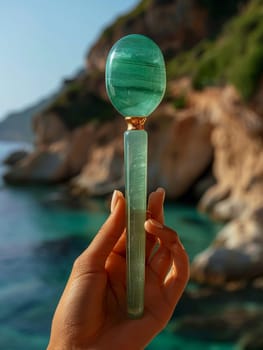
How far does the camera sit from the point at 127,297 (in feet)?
4.70

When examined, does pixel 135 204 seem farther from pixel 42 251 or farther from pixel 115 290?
pixel 42 251

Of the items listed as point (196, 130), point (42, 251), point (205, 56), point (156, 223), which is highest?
point (205, 56)

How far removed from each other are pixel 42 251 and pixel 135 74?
25.6ft

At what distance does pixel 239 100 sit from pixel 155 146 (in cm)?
436

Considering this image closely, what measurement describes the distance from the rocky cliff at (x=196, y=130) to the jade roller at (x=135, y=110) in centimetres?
520

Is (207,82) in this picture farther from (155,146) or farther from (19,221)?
(19,221)

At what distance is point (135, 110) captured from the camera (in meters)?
1.45

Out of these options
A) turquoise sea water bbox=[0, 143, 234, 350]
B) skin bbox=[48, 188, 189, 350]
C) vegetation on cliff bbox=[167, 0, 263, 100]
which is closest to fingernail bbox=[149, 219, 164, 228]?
skin bbox=[48, 188, 189, 350]

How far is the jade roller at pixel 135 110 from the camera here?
4.67ft

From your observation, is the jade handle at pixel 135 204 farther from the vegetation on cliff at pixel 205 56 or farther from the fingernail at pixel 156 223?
the vegetation on cliff at pixel 205 56

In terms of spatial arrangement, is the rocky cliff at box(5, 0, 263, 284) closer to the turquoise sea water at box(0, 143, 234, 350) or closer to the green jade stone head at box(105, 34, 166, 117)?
the turquoise sea water at box(0, 143, 234, 350)

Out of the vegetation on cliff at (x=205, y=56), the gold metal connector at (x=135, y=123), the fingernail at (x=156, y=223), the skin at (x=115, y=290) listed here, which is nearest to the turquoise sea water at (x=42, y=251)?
the vegetation on cliff at (x=205, y=56)

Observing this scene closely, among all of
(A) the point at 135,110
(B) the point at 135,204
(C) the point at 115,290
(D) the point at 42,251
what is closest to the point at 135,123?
(A) the point at 135,110

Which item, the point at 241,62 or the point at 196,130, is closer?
the point at 241,62
